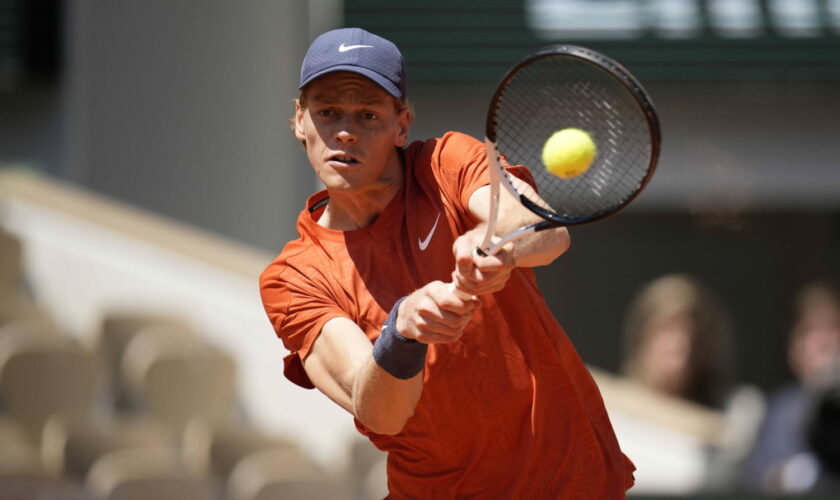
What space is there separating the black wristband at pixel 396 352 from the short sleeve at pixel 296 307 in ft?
0.62

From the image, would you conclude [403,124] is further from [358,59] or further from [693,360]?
[693,360]

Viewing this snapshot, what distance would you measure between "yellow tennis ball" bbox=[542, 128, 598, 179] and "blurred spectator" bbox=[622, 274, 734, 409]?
286 cm

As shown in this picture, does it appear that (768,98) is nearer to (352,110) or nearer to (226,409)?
(226,409)

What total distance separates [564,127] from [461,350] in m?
0.77

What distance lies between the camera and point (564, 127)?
293 cm

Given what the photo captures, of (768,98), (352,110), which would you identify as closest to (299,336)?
(352,110)

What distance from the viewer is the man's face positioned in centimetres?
230

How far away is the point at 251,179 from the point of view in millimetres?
6953

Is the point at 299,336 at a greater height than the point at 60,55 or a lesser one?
greater

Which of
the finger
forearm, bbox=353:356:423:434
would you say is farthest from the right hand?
forearm, bbox=353:356:423:434

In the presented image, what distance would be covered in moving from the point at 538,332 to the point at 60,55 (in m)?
5.66

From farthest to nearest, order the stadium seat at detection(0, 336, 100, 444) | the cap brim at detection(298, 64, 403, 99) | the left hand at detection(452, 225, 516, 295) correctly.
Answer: the stadium seat at detection(0, 336, 100, 444) → the cap brim at detection(298, 64, 403, 99) → the left hand at detection(452, 225, 516, 295)

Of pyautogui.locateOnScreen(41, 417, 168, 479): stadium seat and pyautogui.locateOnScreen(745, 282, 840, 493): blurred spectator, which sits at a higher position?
pyautogui.locateOnScreen(745, 282, 840, 493): blurred spectator

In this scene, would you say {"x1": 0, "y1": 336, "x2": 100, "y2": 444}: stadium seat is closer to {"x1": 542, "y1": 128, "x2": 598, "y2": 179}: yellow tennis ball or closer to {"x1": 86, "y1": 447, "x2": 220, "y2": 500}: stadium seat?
{"x1": 86, "y1": 447, "x2": 220, "y2": 500}: stadium seat
